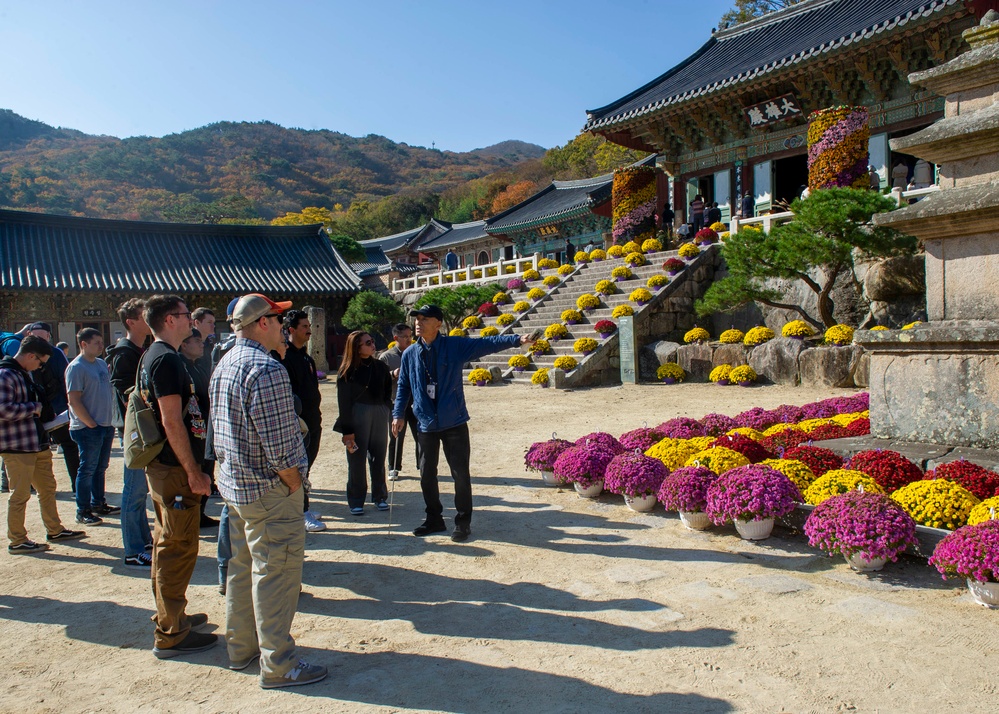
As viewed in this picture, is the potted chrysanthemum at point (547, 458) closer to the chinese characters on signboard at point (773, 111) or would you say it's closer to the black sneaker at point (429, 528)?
the black sneaker at point (429, 528)

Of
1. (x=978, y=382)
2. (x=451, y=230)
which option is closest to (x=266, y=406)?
(x=978, y=382)

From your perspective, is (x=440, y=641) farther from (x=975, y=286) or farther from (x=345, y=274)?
(x=345, y=274)

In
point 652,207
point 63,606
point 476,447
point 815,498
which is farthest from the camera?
A: point 652,207

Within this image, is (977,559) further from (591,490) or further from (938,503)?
(591,490)

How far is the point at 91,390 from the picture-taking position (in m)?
5.89

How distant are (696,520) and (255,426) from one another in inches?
137

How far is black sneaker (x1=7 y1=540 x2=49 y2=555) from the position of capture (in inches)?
204

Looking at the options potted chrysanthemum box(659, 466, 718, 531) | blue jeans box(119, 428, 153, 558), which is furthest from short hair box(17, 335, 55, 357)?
potted chrysanthemum box(659, 466, 718, 531)

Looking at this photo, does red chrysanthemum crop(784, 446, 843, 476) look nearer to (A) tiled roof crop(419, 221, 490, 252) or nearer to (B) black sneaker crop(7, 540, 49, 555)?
(B) black sneaker crop(7, 540, 49, 555)

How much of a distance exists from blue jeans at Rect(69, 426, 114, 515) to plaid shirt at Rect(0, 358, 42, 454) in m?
0.70

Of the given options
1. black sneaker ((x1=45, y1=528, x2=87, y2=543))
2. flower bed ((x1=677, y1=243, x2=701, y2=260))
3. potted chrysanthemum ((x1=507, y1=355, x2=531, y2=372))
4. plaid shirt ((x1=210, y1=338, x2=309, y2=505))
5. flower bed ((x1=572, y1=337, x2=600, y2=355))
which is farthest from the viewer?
flower bed ((x1=677, y1=243, x2=701, y2=260))

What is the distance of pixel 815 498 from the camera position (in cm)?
477

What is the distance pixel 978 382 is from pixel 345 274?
25456mm

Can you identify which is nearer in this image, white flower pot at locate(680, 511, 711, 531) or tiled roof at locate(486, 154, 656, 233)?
white flower pot at locate(680, 511, 711, 531)
